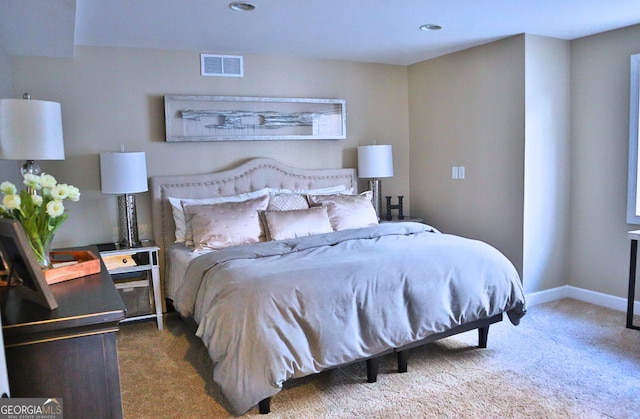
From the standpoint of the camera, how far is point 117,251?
146 inches

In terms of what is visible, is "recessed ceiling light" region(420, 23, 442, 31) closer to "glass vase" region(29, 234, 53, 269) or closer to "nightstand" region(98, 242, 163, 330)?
"nightstand" region(98, 242, 163, 330)

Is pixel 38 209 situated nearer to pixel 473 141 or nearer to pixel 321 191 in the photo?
pixel 321 191

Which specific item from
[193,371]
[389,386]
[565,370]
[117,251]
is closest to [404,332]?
[389,386]

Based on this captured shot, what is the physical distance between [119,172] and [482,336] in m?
2.96

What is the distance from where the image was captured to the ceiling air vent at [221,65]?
4398 mm

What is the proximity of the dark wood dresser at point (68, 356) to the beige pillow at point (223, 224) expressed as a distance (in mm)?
2285

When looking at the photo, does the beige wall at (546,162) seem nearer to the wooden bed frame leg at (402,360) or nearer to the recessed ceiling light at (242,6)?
the wooden bed frame leg at (402,360)

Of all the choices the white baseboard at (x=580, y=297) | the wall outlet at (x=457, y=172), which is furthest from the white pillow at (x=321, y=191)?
the white baseboard at (x=580, y=297)

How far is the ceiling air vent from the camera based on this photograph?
4398 millimetres

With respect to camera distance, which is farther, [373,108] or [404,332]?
[373,108]

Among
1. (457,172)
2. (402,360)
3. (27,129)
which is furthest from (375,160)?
(27,129)

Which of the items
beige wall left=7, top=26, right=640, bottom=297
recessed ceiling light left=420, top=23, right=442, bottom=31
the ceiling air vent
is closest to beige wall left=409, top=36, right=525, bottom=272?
beige wall left=7, top=26, right=640, bottom=297

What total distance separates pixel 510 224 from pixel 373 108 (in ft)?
6.20

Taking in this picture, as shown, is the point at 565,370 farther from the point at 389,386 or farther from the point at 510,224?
the point at 510,224
